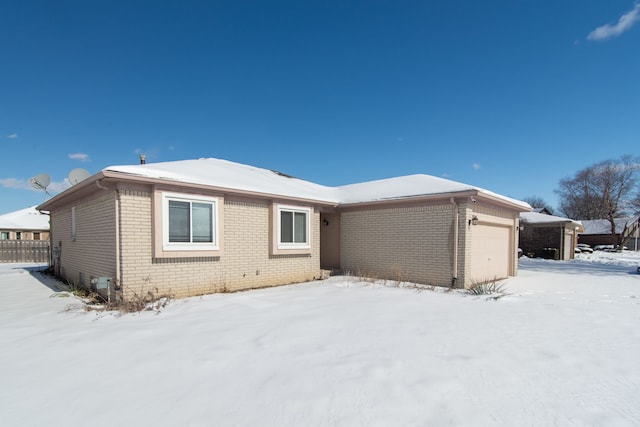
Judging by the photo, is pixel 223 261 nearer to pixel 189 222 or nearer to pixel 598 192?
pixel 189 222

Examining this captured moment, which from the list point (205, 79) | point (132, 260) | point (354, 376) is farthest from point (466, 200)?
point (205, 79)

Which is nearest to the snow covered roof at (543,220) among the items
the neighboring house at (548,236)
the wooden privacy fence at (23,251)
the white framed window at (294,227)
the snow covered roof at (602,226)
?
the neighboring house at (548,236)

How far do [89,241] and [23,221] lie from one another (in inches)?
1227

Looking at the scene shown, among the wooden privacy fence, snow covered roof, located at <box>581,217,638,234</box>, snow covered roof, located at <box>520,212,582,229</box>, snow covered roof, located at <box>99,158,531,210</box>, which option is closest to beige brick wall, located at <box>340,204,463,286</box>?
snow covered roof, located at <box>99,158,531,210</box>

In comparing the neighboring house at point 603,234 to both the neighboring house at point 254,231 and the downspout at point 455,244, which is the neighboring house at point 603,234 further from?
the downspout at point 455,244

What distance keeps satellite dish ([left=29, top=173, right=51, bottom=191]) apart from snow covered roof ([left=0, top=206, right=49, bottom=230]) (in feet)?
64.0

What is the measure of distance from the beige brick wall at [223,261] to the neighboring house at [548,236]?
62.5ft

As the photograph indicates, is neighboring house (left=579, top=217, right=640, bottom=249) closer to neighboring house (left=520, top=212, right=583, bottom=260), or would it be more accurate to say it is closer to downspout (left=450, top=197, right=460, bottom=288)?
neighboring house (left=520, top=212, right=583, bottom=260)

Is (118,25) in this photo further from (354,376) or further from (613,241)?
(613,241)

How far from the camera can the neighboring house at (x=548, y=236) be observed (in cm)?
2109

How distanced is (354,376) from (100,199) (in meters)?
7.27

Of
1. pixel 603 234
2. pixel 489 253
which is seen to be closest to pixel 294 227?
pixel 489 253

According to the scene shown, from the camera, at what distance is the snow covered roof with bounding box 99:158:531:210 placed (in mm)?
7320

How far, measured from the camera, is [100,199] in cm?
736
